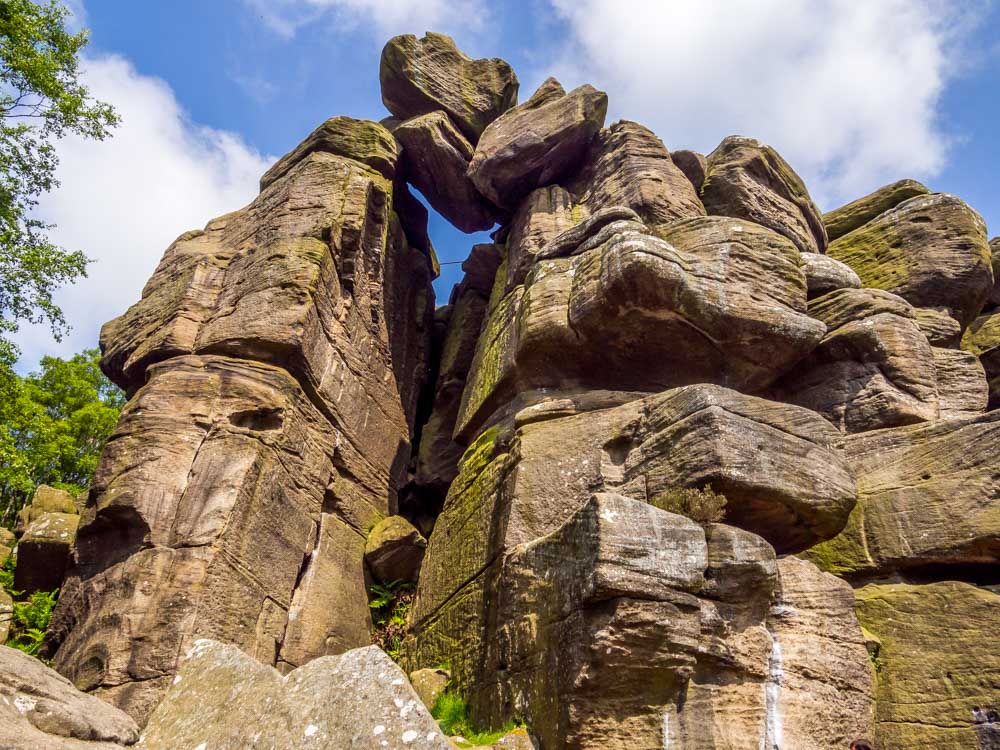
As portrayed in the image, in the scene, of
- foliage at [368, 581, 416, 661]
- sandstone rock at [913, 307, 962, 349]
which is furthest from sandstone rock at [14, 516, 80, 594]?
sandstone rock at [913, 307, 962, 349]

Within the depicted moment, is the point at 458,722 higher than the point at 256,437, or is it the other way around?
the point at 256,437

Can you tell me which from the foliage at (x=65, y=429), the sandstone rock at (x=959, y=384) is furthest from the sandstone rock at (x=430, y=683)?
the foliage at (x=65, y=429)

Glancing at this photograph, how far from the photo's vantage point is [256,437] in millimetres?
11383

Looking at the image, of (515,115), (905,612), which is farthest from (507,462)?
(515,115)

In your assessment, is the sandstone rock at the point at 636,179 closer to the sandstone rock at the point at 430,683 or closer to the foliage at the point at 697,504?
the foliage at the point at 697,504

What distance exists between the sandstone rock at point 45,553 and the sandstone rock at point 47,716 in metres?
8.08

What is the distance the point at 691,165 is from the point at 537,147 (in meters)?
3.24

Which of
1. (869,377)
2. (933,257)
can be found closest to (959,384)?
(869,377)

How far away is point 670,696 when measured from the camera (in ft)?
22.0

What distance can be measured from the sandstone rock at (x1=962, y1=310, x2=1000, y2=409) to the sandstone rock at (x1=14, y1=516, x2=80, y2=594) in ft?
49.2

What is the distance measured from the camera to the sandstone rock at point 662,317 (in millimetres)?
10977

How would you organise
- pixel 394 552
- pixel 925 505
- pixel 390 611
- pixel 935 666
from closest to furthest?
pixel 935 666 → pixel 925 505 → pixel 390 611 → pixel 394 552

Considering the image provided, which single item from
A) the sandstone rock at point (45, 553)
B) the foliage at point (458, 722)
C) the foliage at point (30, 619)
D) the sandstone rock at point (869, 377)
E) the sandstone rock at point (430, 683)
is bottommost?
the foliage at point (458, 722)

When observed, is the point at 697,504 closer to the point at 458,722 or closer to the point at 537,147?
the point at 458,722
